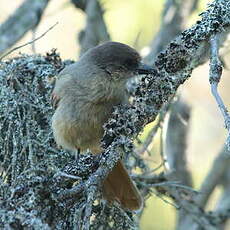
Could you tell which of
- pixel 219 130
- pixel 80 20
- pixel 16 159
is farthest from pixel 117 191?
pixel 80 20

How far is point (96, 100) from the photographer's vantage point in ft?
14.2

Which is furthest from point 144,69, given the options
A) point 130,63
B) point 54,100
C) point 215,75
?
point 215,75

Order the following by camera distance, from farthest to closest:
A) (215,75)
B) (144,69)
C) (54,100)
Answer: (54,100) < (144,69) < (215,75)

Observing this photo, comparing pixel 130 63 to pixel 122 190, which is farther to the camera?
pixel 130 63

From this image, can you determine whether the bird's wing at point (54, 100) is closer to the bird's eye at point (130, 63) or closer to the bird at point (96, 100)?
the bird at point (96, 100)

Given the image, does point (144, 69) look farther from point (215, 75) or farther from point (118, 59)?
point (215, 75)

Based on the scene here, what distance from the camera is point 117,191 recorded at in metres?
4.30

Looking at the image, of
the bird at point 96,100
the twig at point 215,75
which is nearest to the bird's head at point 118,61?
the bird at point 96,100

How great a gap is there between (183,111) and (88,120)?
1819 mm

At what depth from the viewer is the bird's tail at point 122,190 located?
4.21 m

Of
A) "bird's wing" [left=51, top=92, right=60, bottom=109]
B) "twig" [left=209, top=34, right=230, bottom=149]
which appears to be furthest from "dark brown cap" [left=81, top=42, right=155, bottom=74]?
"twig" [left=209, top=34, right=230, bottom=149]

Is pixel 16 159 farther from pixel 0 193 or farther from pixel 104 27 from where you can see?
pixel 104 27

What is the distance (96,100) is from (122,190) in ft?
2.08

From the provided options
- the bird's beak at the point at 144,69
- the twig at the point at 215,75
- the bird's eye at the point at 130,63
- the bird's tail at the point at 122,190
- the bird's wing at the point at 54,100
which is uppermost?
the bird's wing at the point at 54,100
